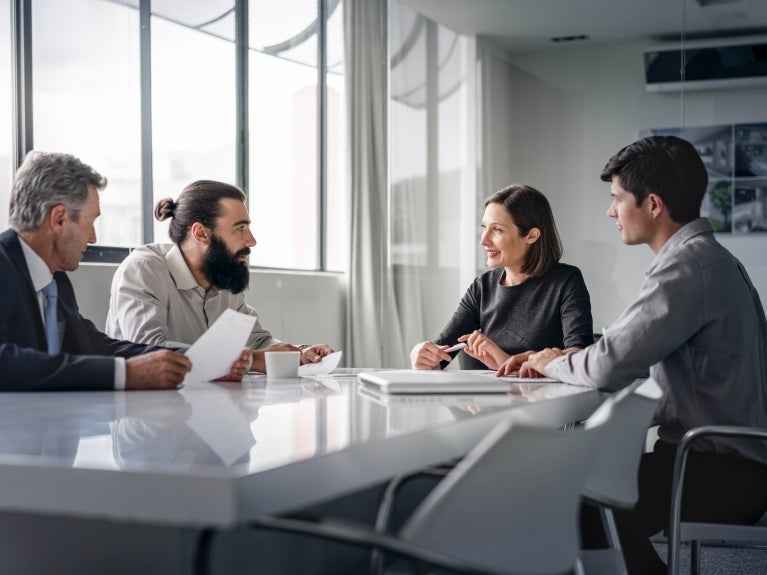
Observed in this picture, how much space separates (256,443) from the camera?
50.9 inches

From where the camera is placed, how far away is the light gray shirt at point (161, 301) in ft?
10.2

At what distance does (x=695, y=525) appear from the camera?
2.15 meters

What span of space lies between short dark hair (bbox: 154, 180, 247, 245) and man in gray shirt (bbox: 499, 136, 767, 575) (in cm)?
166

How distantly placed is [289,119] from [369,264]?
98 cm

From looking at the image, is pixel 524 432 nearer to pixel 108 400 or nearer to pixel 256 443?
pixel 256 443

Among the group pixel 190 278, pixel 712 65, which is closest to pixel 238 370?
pixel 190 278

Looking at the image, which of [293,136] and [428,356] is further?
[293,136]

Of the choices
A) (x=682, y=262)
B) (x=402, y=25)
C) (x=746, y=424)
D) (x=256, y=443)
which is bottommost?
(x=746, y=424)

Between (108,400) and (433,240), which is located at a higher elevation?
(433,240)

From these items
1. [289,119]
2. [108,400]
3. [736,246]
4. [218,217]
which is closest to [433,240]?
[289,119]

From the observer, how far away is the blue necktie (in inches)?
98.7

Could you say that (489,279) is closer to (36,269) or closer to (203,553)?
(36,269)

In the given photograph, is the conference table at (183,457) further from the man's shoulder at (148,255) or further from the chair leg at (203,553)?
the man's shoulder at (148,255)

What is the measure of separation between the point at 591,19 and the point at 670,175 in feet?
10.2
